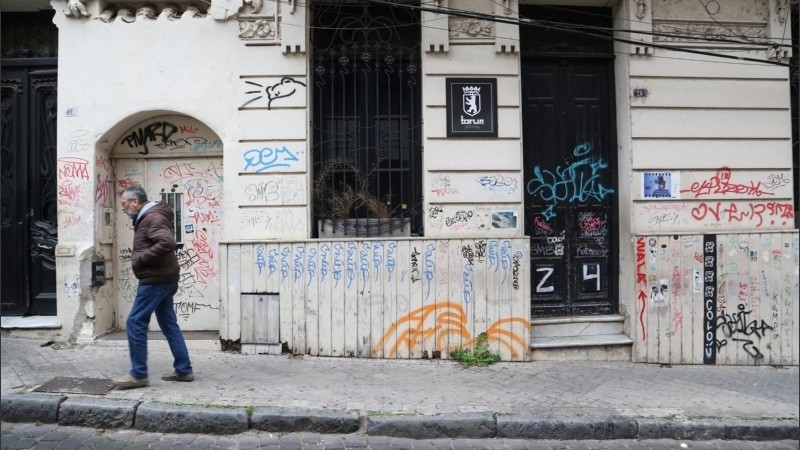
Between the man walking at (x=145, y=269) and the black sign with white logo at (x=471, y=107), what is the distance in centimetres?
353

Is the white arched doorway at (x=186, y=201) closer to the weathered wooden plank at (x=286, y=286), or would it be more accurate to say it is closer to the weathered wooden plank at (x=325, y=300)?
the weathered wooden plank at (x=286, y=286)

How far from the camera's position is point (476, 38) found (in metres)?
7.14

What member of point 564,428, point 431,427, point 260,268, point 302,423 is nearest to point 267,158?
point 260,268

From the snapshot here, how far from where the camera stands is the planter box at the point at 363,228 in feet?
23.5

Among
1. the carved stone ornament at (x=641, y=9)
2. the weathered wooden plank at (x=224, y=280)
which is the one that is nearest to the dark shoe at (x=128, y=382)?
the weathered wooden plank at (x=224, y=280)

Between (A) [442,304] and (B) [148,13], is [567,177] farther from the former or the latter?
(B) [148,13]

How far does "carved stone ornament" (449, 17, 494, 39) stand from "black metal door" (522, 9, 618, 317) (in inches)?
31.6

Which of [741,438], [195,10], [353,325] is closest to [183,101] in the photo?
[195,10]

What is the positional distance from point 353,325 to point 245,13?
13.4ft

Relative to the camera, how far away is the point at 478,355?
6793 mm

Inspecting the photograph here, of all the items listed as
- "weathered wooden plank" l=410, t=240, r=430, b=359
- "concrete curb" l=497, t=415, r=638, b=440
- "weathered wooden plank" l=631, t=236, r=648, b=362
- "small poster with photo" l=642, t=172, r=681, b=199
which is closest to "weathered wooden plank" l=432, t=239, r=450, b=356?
"weathered wooden plank" l=410, t=240, r=430, b=359

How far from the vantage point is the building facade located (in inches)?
270

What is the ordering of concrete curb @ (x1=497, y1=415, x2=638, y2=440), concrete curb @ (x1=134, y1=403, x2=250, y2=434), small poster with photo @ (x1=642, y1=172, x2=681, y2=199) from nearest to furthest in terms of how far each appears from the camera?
concrete curb @ (x1=134, y1=403, x2=250, y2=434)
concrete curb @ (x1=497, y1=415, x2=638, y2=440)
small poster with photo @ (x1=642, y1=172, x2=681, y2=199)

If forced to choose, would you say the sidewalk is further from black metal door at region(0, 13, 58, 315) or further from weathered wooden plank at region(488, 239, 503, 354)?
black metal door at region(0, 13, 58, 315)
